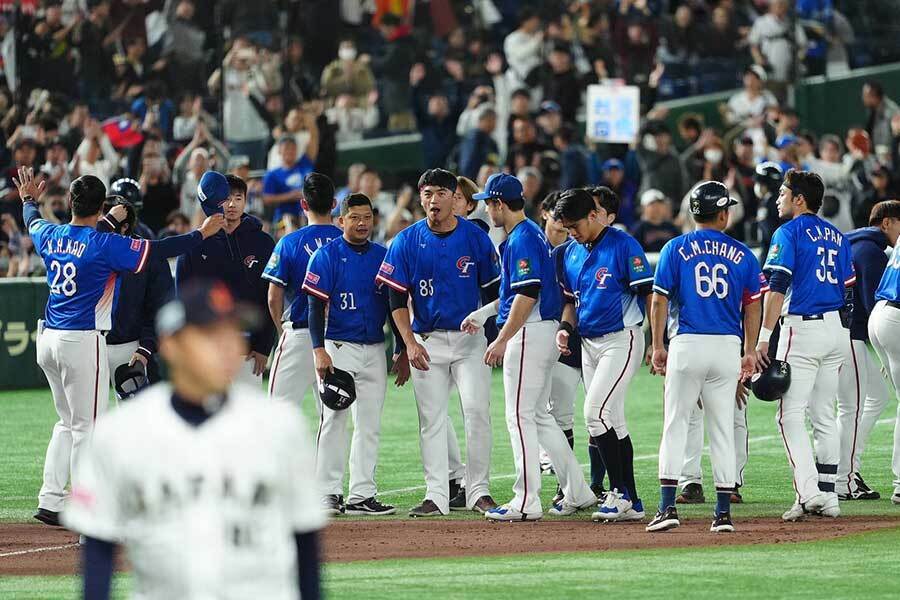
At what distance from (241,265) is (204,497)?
722 centimetres

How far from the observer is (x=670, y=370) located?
9.05 metres

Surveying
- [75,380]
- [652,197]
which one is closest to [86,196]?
[75,380]

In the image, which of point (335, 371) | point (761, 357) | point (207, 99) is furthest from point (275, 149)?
point (761, 357)

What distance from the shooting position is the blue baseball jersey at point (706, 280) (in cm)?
901

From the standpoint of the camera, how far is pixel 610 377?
386 inches

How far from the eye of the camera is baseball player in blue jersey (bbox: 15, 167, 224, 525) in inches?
368

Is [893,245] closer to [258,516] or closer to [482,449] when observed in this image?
[482,449]

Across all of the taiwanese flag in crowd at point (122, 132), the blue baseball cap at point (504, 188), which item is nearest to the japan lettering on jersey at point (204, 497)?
the blue baseball cap at point (504, 188)

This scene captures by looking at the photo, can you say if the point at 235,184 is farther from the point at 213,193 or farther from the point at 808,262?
the point at 808,262

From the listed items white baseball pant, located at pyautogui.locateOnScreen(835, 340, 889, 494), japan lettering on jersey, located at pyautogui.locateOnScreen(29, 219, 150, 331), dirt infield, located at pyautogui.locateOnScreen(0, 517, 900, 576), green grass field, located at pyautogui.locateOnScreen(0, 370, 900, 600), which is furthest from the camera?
white baseball pant, located at pyautogui.locateOnScreen(835, 340, 889, 494)

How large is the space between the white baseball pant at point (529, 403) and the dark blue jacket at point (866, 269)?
2.50 m

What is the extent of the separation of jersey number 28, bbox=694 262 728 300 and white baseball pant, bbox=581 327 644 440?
0.99m

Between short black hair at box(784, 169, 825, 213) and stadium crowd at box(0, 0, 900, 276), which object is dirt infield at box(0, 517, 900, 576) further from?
stadium crowd at box(0, 0, 900, 276)

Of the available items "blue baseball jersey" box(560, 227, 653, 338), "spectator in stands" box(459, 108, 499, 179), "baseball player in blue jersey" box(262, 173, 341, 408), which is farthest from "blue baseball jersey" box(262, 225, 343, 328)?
"spectator in stands" box(459, 108, 499, 179)
